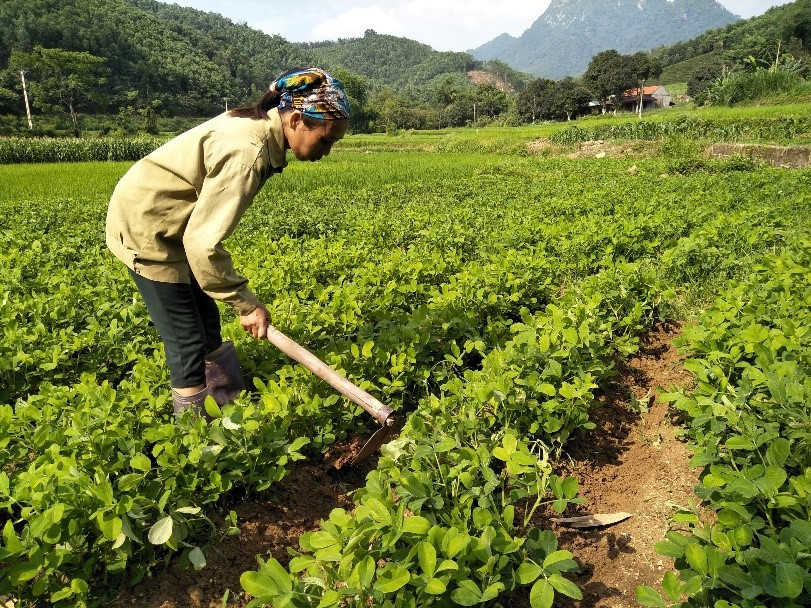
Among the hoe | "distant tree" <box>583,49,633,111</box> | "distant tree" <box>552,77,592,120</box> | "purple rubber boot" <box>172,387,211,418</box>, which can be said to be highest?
"distant tree" <box>583,49,633,111</box>

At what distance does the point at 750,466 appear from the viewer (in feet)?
7.06

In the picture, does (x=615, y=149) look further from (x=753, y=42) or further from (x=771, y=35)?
(x=771, y=35)

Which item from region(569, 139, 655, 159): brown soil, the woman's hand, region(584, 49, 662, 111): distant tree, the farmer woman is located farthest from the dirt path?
region(584, 49, 662, 111): distant tree

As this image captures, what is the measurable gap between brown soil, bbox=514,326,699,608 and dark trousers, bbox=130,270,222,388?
2017 millimetres

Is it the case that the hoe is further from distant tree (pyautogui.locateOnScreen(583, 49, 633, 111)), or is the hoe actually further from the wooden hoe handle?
distant tree (pyautogui.locateOnScreen(583, 49, 633, 111))

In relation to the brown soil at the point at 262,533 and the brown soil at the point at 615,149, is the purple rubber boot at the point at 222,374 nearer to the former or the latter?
the brown soil at the point at 262,533

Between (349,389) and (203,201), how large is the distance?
1.07 meters

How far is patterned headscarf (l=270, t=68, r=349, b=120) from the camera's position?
2.34 meters

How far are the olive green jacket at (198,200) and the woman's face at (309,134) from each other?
6 cm

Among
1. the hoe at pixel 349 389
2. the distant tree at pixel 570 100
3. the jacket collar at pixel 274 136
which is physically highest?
the distant tree at pixel 570 100

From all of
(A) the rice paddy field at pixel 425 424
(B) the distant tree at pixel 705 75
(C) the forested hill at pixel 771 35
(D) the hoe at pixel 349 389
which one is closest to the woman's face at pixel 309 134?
(D) the hoe at pixel 349 389

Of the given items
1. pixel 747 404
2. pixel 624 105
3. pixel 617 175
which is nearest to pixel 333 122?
pixel 747 404

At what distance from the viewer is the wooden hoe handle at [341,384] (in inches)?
94.4

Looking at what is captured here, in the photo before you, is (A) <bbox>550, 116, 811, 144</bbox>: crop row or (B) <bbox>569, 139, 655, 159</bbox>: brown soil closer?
(A) <bbox>550, 116, 811, 144</bbox>: crop row
